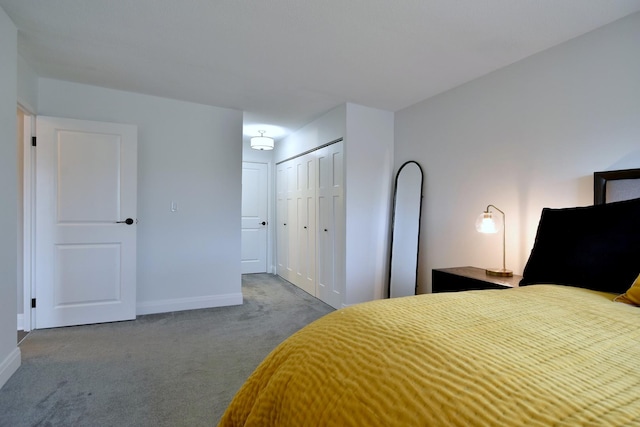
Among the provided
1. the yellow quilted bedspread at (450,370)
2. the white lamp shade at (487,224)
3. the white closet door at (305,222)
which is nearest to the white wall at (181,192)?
the white closet door at (305,222)

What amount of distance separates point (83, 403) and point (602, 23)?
383 centimetres

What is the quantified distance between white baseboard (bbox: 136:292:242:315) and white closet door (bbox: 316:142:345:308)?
1064mm

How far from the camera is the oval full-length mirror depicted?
3400 millimetres

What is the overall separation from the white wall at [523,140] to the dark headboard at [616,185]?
7 centimetres

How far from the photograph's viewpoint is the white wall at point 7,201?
77.3 inches

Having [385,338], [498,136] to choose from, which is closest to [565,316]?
[385,338]

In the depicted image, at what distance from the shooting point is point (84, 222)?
3.07 meters

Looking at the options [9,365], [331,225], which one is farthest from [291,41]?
[9,365]

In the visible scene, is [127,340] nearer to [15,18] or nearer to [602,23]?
[15,18]

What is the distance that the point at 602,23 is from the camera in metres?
2.03

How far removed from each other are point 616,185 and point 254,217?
4877mm

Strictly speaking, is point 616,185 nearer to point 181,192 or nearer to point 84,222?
point 181,192

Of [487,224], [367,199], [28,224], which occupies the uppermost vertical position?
[367,199]

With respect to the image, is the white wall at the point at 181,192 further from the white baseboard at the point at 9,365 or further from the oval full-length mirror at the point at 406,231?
the oval full-length mirror at the point at 406,231
